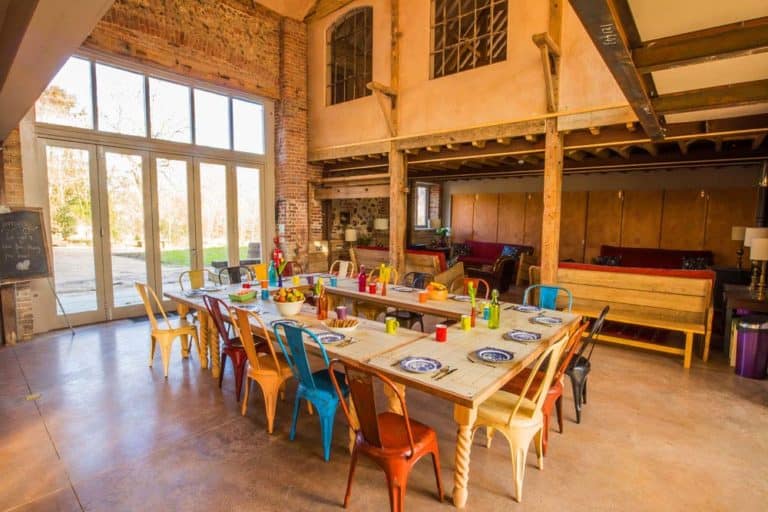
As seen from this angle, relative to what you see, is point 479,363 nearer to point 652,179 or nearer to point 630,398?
point 630,398

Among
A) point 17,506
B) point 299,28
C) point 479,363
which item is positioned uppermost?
point 299,28

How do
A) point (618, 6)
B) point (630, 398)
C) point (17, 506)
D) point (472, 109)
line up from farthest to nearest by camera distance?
point (472, 109) → point (630, 398) → point (17, 506) → point (618, 6)

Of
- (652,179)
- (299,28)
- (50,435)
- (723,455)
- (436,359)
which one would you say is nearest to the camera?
(436,359)

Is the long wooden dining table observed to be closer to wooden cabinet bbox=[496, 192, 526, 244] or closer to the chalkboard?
the chalkboard

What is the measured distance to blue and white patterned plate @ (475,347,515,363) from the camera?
93.9 inches

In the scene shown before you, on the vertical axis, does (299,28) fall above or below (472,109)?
above

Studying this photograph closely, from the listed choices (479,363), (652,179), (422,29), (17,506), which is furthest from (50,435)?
(652,179)

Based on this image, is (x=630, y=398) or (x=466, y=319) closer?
(x=466, y=319)

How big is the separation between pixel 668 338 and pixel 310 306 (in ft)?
15.1

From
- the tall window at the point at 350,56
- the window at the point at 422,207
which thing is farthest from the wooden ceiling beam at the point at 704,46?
the window at the point at 422,207

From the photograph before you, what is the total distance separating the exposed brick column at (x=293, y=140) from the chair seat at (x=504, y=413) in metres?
6.17

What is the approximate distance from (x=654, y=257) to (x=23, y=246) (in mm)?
11022

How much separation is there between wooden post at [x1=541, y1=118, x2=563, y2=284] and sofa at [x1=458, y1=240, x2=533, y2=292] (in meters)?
2.23

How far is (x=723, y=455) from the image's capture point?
8.92ft
